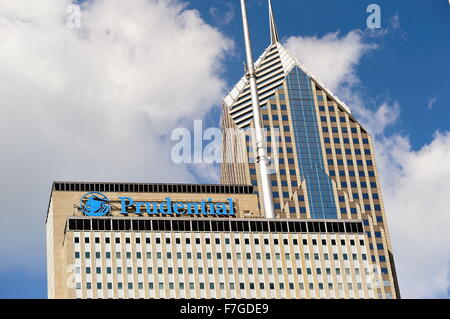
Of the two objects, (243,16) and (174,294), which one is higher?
(243,16)

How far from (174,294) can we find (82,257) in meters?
20.9

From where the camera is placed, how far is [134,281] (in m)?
197
